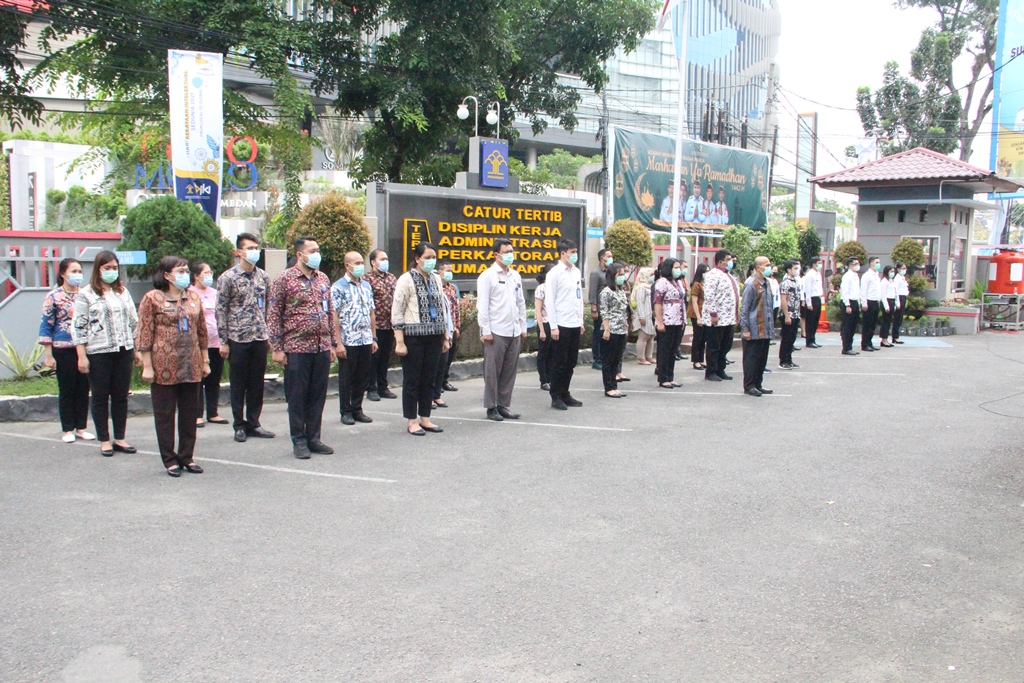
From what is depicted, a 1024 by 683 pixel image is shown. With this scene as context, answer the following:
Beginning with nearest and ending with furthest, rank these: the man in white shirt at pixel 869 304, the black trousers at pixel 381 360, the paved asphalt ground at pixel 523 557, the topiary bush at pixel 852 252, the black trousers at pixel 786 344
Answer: the paved asphalt ground at pixel 523 557, the black trousers at pixel 381 360, the black trousers at pixel 786 344, the man in white shirt at pixel 869 304, the topiary bush at pixel 852 252

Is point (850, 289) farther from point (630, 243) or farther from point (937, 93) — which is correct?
point (937, 93)

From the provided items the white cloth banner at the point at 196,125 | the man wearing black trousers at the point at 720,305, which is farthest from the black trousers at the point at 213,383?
the man wearing black trousers at the point at 720,305

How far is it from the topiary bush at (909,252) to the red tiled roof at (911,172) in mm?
1772

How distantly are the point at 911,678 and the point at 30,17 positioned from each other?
696 inches

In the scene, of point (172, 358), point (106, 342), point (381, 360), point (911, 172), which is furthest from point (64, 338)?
point (911, 172)

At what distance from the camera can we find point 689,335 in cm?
1802

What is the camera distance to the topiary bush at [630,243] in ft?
58.4

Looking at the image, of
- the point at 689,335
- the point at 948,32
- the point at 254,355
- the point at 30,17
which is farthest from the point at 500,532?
the point at 948,32

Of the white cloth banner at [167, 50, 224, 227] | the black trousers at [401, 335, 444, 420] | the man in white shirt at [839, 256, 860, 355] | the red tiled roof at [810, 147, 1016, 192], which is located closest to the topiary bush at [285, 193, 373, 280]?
the white cloth banner at [167, 50, 224, 227]

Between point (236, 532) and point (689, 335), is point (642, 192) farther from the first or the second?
point (236, 532)

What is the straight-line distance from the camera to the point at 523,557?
202 inches

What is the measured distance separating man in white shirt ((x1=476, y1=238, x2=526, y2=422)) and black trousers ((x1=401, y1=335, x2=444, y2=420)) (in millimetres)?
874

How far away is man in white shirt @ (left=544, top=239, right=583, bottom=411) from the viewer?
32.9 ft

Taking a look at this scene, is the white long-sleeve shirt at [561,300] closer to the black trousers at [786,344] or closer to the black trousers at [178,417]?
the black trousers at [178,417]
